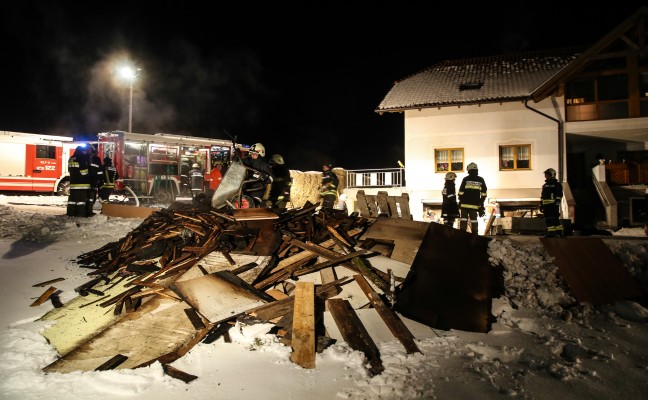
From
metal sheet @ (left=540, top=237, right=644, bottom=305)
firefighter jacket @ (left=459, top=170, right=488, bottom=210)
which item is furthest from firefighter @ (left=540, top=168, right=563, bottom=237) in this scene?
metal sheet @ (left=540, top=237, right=644, bottom=305)

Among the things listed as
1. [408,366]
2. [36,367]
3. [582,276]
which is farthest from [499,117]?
[36,367]

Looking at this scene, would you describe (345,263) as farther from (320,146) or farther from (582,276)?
(320,146)

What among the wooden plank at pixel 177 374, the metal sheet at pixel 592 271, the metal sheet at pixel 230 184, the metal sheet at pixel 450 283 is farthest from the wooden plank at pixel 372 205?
the wooden plank at pixel 177 374

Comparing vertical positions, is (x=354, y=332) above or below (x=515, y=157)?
below

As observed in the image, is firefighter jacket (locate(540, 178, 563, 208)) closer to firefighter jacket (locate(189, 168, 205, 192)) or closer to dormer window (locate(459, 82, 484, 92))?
dormer window (locate(459, 82, 484, 92))

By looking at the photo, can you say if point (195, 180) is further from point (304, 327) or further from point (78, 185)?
point (304, 327)

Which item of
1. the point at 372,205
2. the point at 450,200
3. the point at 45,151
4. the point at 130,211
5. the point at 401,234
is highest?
the point at 45,151

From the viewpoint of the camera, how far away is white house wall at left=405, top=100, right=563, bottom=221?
15.3m

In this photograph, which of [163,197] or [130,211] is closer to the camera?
[130,211]

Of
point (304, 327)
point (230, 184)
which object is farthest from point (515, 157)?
point (304, 327)

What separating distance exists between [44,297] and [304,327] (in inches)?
139

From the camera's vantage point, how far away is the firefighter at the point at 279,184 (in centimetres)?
783

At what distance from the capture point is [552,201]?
8719 millimetres

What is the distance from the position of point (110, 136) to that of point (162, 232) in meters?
12.0
